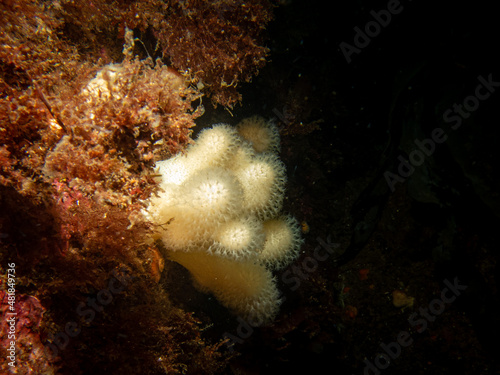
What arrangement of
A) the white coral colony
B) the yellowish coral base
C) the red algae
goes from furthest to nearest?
1. the yellowish coral base
2. the white coral colony
3. the red algae

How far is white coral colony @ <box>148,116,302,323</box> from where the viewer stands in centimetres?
283

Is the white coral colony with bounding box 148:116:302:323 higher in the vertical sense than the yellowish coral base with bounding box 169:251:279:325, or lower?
higher

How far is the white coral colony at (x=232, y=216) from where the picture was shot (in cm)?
283

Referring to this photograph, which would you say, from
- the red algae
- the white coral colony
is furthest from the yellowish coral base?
the red algae

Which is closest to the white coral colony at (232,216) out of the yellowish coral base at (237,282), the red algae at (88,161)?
the yellowish coral base at (237,282)

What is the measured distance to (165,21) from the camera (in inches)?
116

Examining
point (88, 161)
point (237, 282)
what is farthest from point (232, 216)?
point (88, 161)

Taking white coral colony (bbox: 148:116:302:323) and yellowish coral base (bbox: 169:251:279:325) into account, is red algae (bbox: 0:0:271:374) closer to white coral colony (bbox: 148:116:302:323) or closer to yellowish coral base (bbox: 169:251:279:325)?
white coral colony (bbox: 148:116:302:323)

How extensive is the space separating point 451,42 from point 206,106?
3.21m

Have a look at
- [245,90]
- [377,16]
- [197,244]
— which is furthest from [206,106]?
[377,16]

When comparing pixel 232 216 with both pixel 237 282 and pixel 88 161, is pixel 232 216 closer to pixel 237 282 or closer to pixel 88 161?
pixel 237 282

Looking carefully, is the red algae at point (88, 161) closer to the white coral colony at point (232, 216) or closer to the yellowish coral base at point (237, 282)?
the white coral colony at point (232, 216)

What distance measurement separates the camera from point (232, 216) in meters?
2.91

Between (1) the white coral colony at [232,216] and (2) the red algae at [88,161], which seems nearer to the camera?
(2) the red algae at [88,161]
